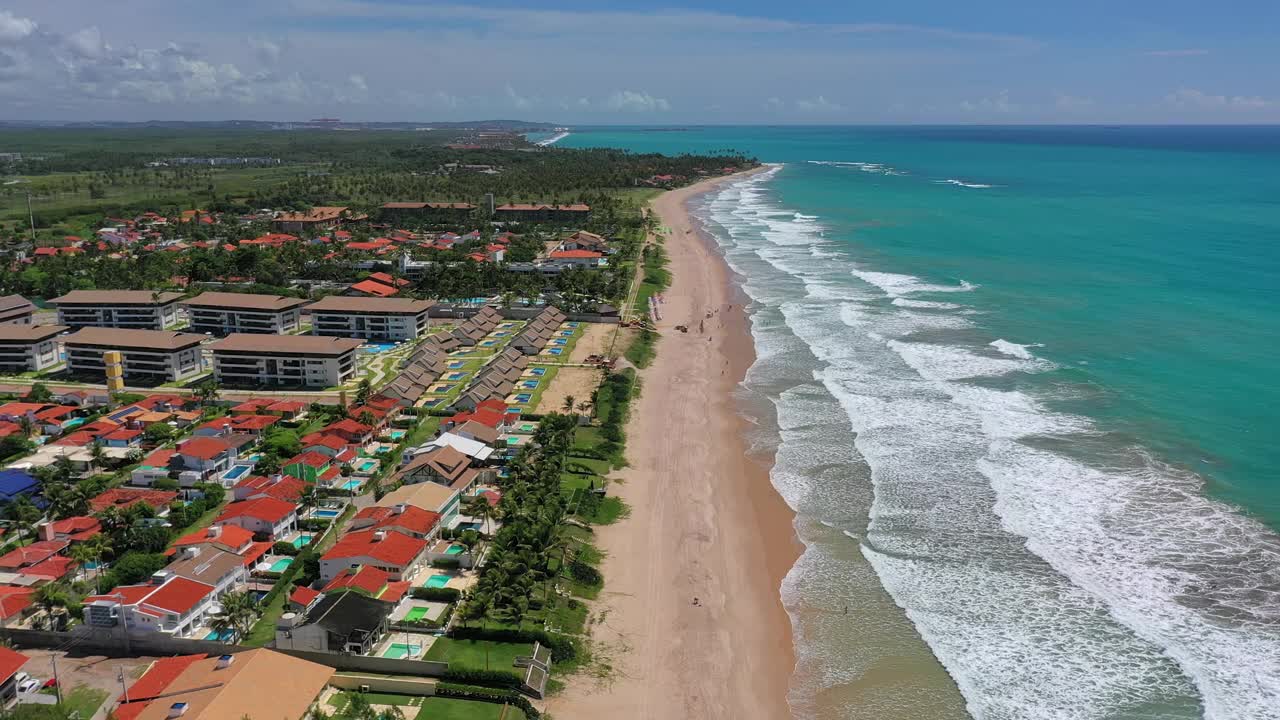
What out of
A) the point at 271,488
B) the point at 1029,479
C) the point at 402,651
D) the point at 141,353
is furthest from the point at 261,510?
the point at 1029,479

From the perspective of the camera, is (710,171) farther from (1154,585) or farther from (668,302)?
(1154,585)

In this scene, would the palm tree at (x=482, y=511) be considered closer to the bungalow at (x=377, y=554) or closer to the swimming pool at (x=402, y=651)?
the bungalow at (x=377, y=554)

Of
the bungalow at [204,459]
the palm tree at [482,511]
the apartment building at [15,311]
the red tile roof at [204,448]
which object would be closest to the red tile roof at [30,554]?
the bungalow at [204,459]

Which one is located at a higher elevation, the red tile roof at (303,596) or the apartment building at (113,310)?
the apartment building at (113,310)

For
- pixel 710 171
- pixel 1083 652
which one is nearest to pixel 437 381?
pixel 1083 652

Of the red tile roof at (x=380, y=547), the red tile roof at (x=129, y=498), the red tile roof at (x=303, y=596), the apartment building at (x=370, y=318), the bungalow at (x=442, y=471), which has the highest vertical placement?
the apartment building at (x=370, y=318)

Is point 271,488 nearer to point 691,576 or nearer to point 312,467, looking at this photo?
point 312,467

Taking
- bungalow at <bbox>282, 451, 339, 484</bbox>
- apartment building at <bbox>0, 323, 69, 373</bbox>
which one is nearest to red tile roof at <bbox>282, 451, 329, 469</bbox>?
bungalow at <bbox>282, 451, 339, 484</bbox>

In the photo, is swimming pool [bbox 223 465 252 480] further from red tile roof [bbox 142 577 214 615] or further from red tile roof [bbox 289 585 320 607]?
red tile roof [bbox 289 585 320 607]
